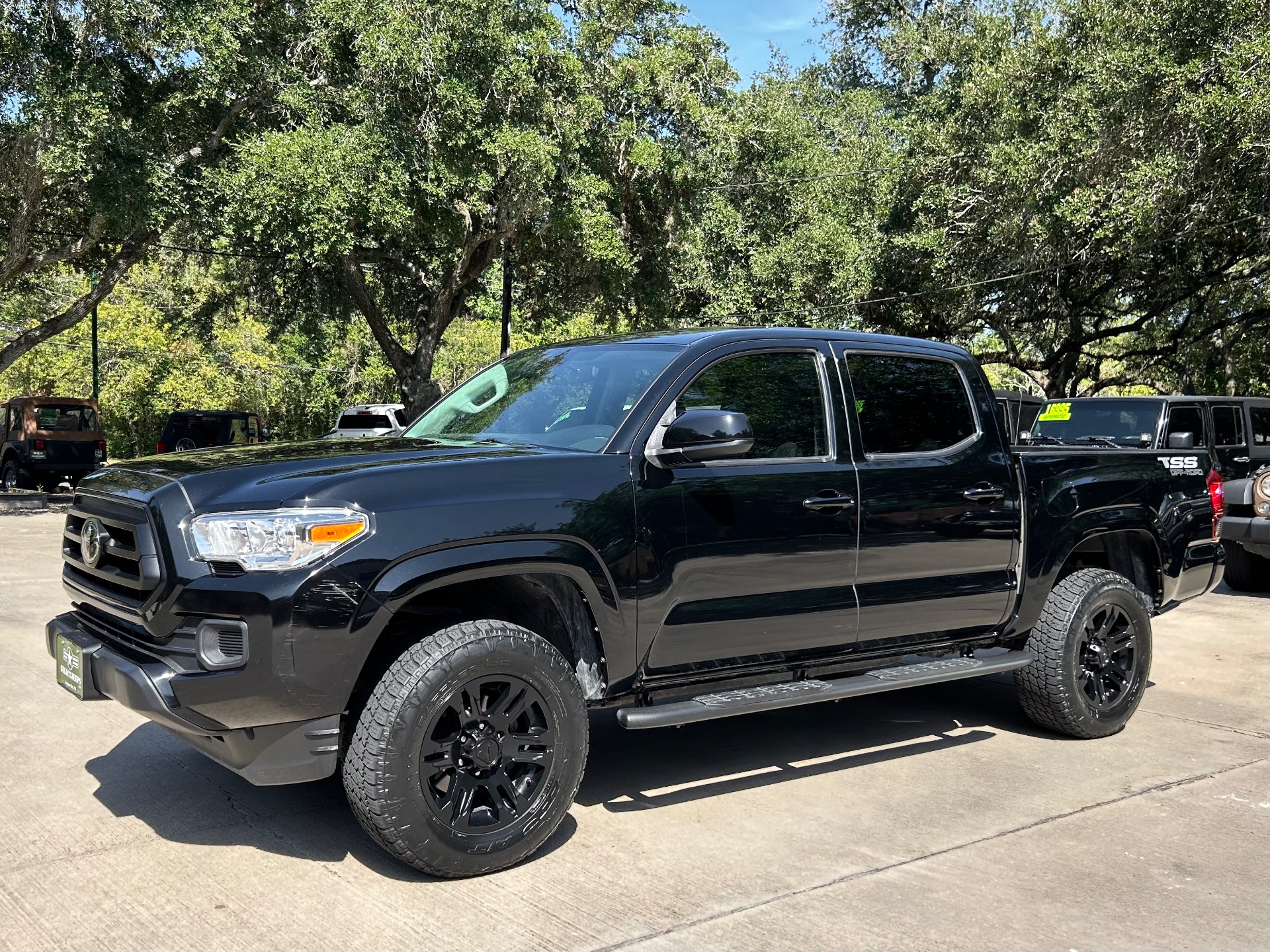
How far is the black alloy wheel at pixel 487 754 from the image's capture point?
3.87 meters

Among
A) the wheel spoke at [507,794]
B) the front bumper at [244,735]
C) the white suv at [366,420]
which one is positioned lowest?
the wheel spoke at [507,794]

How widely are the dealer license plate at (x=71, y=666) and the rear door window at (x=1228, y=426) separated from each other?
38.7 ft

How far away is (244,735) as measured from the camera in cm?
371

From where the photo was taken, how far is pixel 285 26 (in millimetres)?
19703

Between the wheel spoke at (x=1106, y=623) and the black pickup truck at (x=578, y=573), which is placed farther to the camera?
the wheel spoke at (x=1106, y=623)

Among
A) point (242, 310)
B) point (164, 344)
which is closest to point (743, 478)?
point (242, 310)

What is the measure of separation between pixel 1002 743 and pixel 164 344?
35020mm

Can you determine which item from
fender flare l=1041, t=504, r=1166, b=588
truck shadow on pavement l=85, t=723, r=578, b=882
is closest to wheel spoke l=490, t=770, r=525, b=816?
truck shadow on pavement l=85, t=723, r=578, b=882

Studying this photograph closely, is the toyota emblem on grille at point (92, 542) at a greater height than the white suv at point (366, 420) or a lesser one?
lesser

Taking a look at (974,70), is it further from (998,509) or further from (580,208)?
(998,509)

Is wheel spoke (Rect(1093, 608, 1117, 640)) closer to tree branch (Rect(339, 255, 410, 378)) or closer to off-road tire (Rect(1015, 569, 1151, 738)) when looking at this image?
off-road tire (Rect(1015, 569, 1151, 738))

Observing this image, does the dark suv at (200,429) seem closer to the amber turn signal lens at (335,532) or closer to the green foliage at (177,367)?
the green foliage at (177,367)

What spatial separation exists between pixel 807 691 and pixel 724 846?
726 mm

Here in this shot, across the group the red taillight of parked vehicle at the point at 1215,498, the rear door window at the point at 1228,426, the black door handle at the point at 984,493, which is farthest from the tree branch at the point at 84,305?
the black door handle at the point at 984,493
